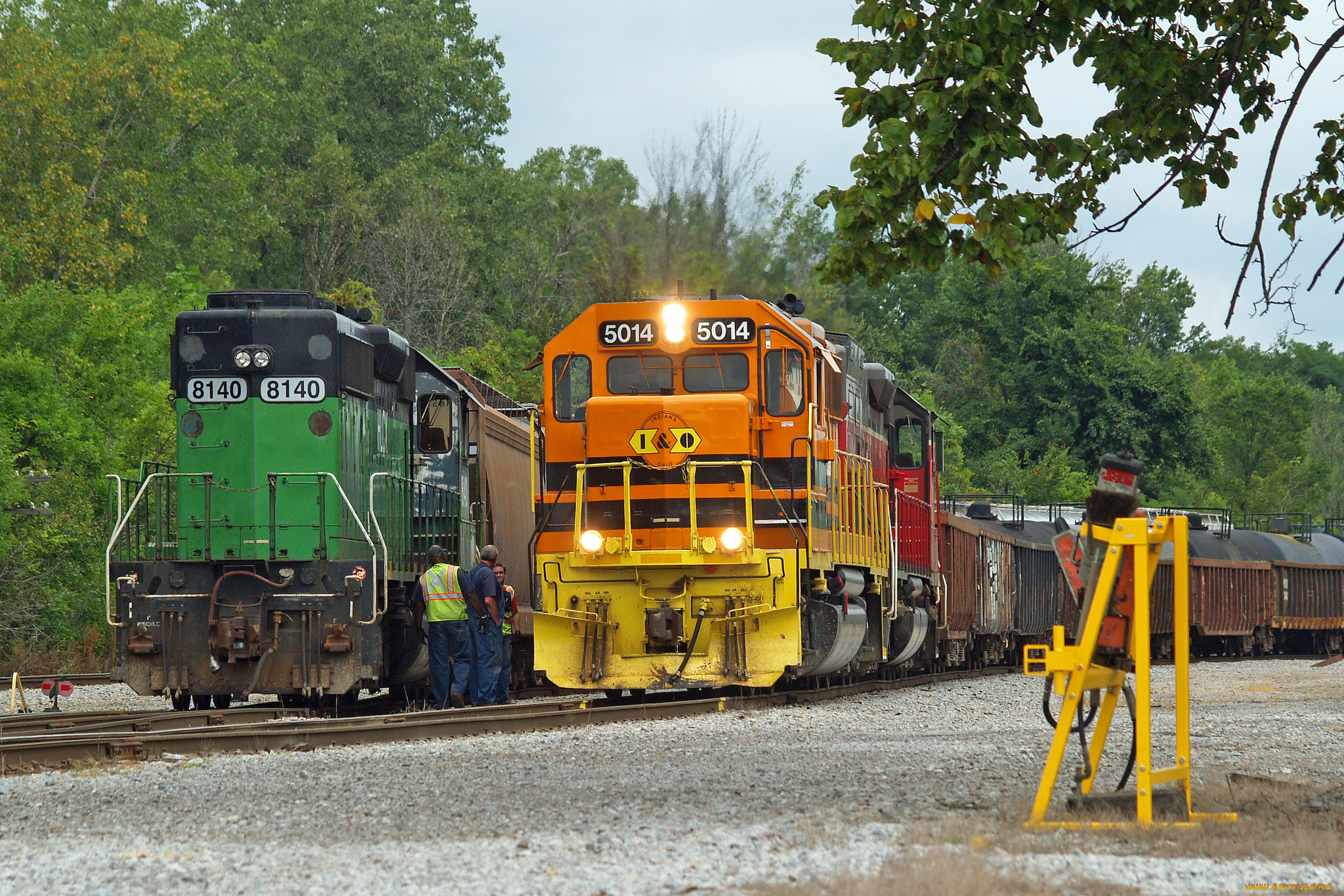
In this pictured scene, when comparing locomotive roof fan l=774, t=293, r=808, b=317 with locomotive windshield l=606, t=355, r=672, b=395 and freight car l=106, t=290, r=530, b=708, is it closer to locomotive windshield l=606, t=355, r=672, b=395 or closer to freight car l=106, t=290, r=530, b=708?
locomotive windshield l=606, t=355, r=672, b=395

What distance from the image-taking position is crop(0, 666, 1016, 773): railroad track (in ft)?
30.0

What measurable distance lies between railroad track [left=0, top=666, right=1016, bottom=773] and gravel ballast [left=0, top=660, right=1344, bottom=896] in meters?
0.35

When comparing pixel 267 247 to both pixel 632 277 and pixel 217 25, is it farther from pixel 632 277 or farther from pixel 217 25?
pixel 632 277

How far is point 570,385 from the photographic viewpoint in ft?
44.9

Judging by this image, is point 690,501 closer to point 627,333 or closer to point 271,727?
point 627,333

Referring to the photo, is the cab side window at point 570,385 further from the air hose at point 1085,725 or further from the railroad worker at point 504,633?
the air hose at point 1085,725

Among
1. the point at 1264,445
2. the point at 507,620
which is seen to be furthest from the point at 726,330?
the point at 1264,445

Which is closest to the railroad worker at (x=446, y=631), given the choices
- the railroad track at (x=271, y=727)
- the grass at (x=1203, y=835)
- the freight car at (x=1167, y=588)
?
the railroad track at (x=271, y=727)

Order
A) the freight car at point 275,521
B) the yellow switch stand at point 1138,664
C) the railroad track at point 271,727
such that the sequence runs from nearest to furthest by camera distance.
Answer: the yellow switch stand at point 1138,664 → the railroad track at point 271,727 → the freight car at point 275,521

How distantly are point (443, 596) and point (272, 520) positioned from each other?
1.87 m

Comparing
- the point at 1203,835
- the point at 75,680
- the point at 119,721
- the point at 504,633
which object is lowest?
the point at 75,680

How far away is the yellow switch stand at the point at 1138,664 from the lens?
5969 millimetres

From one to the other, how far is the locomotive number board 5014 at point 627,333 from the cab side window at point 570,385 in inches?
10.6

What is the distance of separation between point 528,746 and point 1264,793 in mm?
4558
